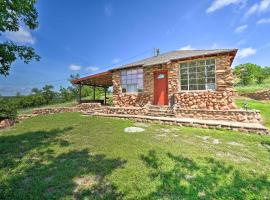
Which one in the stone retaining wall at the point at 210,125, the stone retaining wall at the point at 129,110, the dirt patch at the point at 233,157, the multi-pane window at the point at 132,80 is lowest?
the dirt patch at the point at 233,157

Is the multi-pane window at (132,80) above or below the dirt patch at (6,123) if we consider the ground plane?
above

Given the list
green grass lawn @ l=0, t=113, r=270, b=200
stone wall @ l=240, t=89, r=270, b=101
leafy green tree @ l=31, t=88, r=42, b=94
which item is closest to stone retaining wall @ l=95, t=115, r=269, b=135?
green grass lawn @ l=0, t=113, r=270, b=200

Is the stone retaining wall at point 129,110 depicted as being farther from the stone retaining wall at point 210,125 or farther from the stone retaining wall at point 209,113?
the stone retaining wall at point 210,125

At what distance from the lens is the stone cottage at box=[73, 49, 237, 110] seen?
31.2ft

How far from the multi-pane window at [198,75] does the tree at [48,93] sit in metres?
18.7

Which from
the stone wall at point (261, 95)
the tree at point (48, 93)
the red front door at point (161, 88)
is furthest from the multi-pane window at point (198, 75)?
the tree at point (48, 93)

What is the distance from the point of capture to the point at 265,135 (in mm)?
6172

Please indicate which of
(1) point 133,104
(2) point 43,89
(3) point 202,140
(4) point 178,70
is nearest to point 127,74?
(1) point 133,104

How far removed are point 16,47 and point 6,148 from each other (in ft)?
10.7

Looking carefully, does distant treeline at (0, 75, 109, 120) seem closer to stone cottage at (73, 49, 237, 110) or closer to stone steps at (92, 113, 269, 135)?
stone cottage at (73, 49, 237, 110)

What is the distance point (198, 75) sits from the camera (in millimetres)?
10391

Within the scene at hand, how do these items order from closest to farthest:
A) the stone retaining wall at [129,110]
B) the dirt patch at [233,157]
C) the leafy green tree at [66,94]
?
1. the dirt patch at [233,157]
2. the stone retaining wall at [129,110]
3. the leafy green tree at [66,94]

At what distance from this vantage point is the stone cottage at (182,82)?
9.50 metres

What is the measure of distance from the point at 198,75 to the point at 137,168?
841 cm
